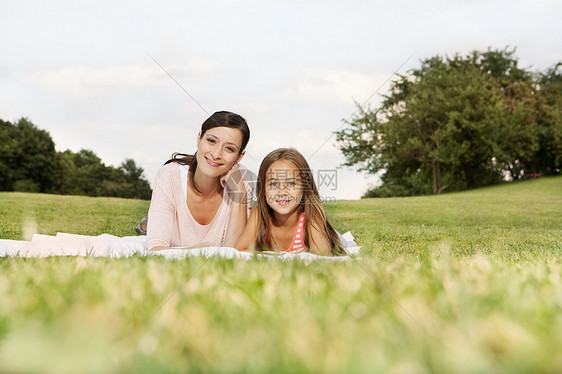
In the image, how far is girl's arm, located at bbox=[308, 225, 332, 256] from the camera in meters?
5.17

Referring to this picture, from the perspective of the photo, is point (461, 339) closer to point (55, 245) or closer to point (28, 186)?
point (55, 245)

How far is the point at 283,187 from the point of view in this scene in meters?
5.18

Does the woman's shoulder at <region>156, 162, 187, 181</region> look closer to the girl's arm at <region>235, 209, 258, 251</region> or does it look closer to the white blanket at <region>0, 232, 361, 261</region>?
the white blanket at <region>0, 232, 361, 261</region>

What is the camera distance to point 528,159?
32.5m

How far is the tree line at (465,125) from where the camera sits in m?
31.7

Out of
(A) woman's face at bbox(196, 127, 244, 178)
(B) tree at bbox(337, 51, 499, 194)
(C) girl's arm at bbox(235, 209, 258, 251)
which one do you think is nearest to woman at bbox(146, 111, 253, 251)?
(A) woman's face at bbox(196, 127, 244, 178)

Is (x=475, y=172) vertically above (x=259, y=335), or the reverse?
(x=475, y=172)

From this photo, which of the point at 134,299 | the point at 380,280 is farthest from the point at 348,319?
the point at 134,299

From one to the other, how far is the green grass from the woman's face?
1962 mm

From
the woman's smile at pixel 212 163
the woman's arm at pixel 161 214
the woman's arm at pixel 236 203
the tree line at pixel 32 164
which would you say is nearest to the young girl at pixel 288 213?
the woman's arm at pixel 236 203

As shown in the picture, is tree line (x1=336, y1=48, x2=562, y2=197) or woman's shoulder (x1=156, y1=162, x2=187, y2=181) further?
tree line (x1=336, y1=48, x2=562, y2=197)

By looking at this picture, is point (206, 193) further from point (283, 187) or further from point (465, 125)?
point (465, 125)

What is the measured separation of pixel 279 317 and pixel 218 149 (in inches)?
138

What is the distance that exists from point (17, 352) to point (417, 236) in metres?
8.00
